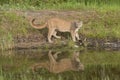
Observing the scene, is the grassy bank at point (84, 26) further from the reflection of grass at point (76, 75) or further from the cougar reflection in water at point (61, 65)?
the reflection of grass at point (76, 75)

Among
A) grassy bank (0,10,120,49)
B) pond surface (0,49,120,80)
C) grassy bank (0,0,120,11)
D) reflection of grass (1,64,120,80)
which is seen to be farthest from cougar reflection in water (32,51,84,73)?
grassy bank (0,0,120,11)

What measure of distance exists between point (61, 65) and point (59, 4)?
6239 mm

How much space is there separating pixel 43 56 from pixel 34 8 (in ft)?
13.8

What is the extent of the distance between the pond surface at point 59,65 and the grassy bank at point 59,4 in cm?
334

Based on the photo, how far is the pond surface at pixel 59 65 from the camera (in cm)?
Result: 1165

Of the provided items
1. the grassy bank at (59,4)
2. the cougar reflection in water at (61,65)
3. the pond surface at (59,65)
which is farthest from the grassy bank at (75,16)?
the cougar reflection in water at (61,65)

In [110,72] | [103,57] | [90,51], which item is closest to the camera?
[110,72]

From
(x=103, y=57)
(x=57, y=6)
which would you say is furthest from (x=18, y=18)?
(x=103, y=57)

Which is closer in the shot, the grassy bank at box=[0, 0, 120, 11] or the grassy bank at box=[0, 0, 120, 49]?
the grassy bank at box=[0, 0, 120, 49]

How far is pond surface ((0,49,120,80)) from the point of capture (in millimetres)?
11648

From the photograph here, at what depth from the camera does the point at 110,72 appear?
40.0 feet

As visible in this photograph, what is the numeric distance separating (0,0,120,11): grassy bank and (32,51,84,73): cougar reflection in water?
448cm

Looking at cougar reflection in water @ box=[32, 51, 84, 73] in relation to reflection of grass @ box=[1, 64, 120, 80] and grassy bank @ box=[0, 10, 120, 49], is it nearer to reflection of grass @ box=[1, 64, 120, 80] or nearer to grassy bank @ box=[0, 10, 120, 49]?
reflection of grass @ box=[1, 64, 120, 80]

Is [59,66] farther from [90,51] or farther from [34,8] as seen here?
[34,8]
